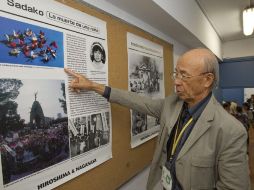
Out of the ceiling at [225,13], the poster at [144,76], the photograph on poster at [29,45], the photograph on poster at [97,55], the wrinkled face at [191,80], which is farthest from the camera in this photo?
the ceiling at [225,13]

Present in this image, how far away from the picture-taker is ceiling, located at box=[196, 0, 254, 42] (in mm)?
2869

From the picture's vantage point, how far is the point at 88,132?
1211 mm

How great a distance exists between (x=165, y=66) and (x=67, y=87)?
136 centimetres

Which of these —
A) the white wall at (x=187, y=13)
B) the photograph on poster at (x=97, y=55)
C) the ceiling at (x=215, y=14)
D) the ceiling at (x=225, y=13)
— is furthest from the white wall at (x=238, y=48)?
the photograph on poster at (x=97, y=55)

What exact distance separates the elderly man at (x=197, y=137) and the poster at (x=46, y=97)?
10 cm

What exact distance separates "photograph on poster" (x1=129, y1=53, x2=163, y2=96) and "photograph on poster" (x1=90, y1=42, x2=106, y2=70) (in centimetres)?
36

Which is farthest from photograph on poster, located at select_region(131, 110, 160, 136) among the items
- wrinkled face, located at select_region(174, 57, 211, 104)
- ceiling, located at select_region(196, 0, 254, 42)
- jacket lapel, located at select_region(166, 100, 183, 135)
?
ceiling, located at select_region(196, 0, 254, 42)

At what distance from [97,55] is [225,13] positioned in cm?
269

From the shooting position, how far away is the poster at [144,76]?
1.66 meters

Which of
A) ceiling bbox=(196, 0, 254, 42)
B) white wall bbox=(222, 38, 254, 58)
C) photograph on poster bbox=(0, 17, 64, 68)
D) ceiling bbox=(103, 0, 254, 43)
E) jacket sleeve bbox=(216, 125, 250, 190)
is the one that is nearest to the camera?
photograph on poster bbox=(0, 17, 64, 68)

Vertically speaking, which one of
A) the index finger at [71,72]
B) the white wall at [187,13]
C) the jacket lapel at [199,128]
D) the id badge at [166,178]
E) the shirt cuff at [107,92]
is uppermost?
the white wall at [187,13]

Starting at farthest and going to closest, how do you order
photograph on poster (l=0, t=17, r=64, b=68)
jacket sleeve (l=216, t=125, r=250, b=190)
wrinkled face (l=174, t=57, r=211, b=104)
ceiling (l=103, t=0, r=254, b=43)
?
ceiling (l=103, t=0, r=254, b=43), wrinkled face (l=174, t=57, r=211, b=104), jacket sleeve (l=216, t=125, r=250, b=190), photograph on poster (l=0, t=17, r=64, b=68)

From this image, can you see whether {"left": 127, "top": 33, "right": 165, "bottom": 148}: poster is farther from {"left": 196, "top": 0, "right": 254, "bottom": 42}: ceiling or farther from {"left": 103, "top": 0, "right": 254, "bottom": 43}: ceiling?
{"left": 196, "top": 0, "right": 254, "bottom": 42}: ceiling

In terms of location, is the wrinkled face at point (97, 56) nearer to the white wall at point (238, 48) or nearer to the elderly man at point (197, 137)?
the elderly man at point (197, 137)
